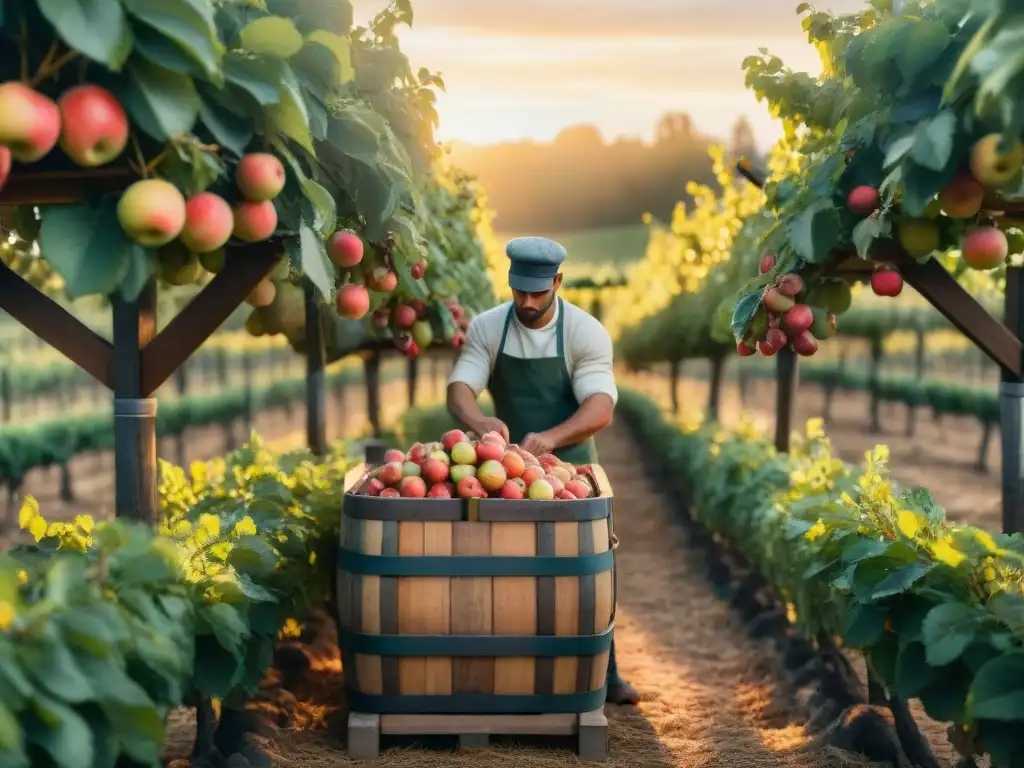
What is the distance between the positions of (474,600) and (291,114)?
1.96 metres

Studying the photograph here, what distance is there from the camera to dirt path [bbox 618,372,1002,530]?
15.2 m

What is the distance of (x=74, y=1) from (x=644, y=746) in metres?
3.65

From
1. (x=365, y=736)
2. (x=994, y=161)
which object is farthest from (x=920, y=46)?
(x=365, y=736)

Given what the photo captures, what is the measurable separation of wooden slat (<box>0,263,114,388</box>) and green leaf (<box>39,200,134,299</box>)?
0.97 meters

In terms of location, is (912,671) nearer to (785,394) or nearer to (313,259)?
(313,259)

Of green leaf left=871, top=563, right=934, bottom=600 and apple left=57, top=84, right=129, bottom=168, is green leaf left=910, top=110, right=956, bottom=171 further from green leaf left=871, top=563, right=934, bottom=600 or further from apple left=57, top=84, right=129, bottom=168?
apple left=57, top=84, right=129, bottom=168

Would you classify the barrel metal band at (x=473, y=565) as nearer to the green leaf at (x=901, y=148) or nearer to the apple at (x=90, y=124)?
the green leaf at (x=901, y=148)

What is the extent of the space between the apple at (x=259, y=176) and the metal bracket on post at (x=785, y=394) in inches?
194

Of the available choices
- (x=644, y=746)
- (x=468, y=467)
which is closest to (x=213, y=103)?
(x=468, y=467)

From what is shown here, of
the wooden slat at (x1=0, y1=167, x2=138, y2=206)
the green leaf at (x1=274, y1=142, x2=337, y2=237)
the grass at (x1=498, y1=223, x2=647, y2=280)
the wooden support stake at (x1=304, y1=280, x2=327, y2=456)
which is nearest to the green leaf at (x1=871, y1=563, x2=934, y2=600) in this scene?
the green leaf at (x1=274, y1=142, x2=337, y2=237)

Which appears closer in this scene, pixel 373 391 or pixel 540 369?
pixel 540 369

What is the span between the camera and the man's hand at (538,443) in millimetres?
5363

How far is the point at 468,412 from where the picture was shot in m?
5.52

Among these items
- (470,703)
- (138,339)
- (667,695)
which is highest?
(138,339)
